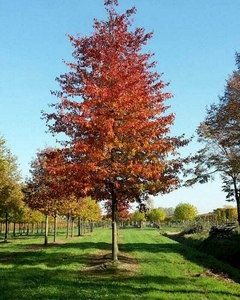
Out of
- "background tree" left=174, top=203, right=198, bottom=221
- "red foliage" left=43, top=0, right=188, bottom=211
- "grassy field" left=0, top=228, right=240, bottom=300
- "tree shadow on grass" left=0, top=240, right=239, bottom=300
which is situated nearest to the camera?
"tree shadow on grass" left=0, top=240, right=239, bottom=300

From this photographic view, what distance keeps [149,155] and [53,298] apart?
8622 mm

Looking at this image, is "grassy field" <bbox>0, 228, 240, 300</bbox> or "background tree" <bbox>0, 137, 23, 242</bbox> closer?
"grassy field" <bbox>0, 228, 240, 300</bbox>

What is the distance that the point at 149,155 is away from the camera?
17359mm

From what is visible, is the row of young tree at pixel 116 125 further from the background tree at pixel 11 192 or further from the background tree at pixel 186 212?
the background tree at pixel 186 212

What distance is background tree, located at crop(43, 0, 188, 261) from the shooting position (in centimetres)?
1656

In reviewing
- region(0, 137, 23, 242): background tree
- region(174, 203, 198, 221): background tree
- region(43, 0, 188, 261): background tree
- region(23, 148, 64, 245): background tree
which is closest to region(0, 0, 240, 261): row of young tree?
region(43, 0, 188, 261): background tree

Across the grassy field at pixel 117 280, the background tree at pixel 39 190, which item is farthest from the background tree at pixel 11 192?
the grassy field at pixel 117 280

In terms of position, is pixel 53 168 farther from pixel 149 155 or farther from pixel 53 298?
pixel 53 298

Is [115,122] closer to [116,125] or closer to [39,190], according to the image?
[116,125]

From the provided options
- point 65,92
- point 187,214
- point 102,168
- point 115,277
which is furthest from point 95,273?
point 187,214

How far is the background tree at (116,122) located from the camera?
652 inches

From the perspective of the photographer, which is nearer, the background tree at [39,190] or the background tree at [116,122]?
the background tree at [116,122]

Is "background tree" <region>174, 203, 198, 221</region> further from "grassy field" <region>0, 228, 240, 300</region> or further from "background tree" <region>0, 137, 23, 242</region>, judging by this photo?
"grassy field" <region>0, 228, 240, 300</region>

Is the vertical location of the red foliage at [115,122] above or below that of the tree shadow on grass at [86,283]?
above
